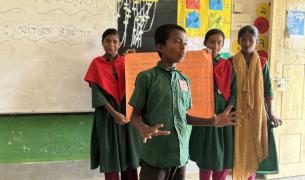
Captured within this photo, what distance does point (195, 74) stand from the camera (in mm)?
2621

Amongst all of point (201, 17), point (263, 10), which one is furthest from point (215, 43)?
point (263, 10)

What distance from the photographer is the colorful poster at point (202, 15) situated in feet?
11.1

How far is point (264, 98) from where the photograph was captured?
8.71ft

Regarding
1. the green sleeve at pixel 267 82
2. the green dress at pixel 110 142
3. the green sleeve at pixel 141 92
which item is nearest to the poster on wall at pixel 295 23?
the green sleeve at pixel 267 82

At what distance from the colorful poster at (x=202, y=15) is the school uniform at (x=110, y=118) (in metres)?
1.00

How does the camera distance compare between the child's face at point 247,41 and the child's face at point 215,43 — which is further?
the child's face at point 215,43

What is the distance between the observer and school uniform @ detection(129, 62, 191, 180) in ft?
5.57

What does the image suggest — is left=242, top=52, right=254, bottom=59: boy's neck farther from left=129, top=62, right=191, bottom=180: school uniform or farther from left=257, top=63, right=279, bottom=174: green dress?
left=129, top=62, right=191, bottom=180: school uniform

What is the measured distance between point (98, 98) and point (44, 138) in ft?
2.72

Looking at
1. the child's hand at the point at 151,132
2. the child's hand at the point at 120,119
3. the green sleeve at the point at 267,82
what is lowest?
the child's hand at the point at 120,119

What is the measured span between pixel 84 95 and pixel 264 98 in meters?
1.50

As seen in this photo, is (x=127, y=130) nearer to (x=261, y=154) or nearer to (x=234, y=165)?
(x=234, y=165)

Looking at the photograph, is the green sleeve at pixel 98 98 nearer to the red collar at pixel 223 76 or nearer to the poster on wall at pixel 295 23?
the red collar at pixel 223 76

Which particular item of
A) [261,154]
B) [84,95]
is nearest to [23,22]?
[84,95]
